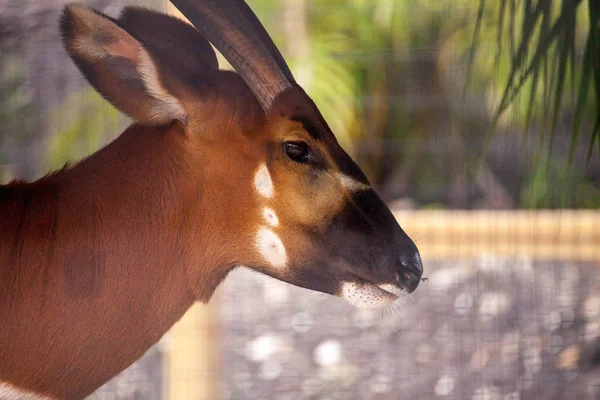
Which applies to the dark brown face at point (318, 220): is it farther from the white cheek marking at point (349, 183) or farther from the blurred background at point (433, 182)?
the blurred background at point (433, 182)

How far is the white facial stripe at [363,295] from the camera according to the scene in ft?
4.27

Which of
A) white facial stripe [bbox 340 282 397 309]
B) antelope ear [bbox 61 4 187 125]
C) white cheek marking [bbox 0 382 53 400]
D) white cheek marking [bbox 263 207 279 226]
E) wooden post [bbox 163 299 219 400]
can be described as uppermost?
antelope ear [bbox 61 4 187 125]

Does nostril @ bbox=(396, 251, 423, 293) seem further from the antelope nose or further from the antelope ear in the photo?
the antelope ear

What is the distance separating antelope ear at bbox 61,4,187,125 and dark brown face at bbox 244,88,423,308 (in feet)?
0.61

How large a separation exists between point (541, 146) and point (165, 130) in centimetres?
76

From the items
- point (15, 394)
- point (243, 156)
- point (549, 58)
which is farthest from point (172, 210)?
point (549, 58)

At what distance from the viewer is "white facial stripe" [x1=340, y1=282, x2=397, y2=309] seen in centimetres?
130

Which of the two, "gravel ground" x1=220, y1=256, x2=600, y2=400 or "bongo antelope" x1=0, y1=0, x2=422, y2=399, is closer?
"bongo antelope" x1=0, y1=0, x2=422, y2=399

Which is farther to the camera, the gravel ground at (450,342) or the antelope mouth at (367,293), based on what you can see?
the gravel ground at (450,342)

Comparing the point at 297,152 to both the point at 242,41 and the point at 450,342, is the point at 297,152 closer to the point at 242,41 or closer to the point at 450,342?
the point at 242,41

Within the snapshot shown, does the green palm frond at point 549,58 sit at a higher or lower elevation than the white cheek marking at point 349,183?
higher

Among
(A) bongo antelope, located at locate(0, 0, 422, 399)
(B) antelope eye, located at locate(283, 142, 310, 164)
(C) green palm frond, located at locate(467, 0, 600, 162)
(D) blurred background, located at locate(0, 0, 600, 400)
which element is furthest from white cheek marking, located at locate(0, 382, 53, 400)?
(C) green palm frond, located at locate(467, 0, 600, 162)

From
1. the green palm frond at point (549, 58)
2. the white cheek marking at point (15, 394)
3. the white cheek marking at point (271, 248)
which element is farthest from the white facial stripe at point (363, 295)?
the white cheek marking at point (15, 394)

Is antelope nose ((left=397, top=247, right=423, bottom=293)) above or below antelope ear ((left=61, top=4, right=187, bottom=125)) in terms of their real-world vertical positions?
below
